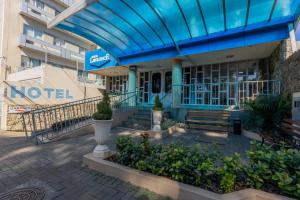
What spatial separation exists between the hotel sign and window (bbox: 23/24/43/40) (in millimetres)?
9163

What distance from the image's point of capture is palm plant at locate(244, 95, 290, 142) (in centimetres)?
514

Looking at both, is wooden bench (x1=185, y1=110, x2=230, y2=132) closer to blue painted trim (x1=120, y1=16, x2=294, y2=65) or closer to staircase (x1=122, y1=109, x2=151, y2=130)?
staircase (x1=122, y1=109, x2=151, y2=130)

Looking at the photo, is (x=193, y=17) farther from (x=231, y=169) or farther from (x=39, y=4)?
(x=39, y=4)

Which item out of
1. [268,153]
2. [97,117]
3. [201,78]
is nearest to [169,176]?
[268,153]

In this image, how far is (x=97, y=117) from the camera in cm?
356

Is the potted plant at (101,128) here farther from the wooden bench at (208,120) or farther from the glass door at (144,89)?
the glass door at (144,89)

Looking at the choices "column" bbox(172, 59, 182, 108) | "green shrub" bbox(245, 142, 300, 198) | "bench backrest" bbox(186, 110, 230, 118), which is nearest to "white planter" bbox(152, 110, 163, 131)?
"bench backrest" bbox(186, 110, 230, 118)

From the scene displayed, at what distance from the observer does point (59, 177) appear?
3062mm

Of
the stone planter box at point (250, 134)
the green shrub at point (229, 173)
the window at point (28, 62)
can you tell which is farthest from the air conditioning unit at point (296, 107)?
the window at point (28, 62)

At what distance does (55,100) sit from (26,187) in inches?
336

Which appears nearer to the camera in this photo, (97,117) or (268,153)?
(268,153)

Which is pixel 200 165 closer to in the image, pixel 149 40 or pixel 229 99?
pixel 149 40

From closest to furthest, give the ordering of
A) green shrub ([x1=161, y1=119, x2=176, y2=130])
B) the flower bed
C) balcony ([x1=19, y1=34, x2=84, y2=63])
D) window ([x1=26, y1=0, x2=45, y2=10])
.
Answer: the flower bed < green shrub ([x1=161, y1=119, x2=176, y2=130]) < balcony ([x1=19, y1=34, x2=84, y2=63]) < window ([x1=26, y1=0, x2=45, y2=10])

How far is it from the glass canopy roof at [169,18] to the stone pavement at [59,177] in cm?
433
